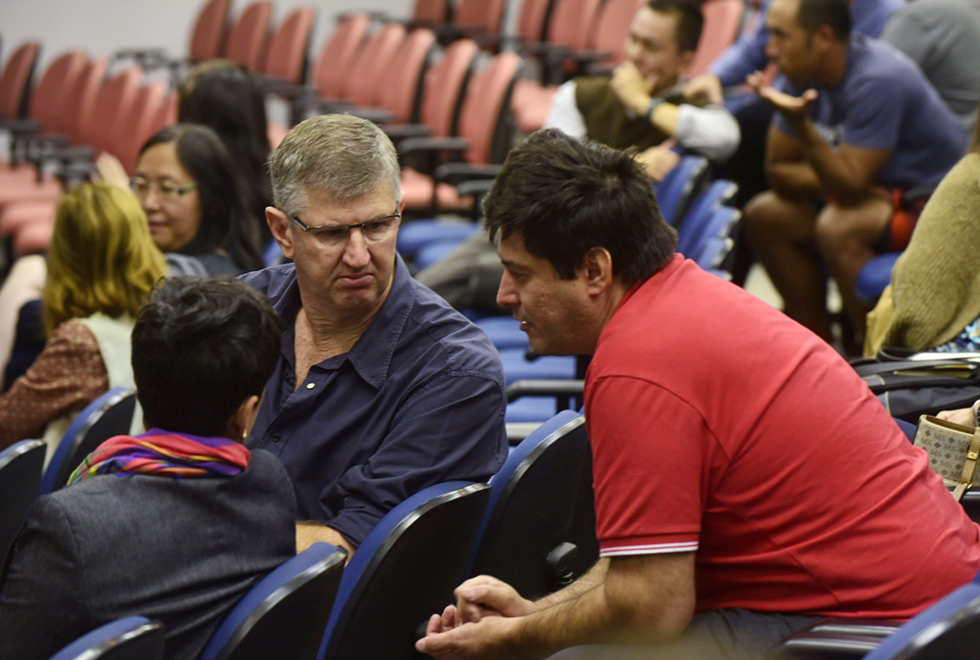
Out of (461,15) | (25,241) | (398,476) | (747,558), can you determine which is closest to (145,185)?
(398,476)

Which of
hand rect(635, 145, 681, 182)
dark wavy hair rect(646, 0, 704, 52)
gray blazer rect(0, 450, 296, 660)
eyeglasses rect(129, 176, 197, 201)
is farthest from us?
dark wavy hair rect(646, 0, 704, 52)

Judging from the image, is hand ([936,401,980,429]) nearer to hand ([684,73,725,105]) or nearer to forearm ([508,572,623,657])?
forearm ([508,572,623,657])

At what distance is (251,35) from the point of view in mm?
7953

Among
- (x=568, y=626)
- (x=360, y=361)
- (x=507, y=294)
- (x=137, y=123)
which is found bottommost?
(x=137, y=123)

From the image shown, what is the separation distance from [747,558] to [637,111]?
252cm

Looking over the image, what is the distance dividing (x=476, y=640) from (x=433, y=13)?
7244 millimetres

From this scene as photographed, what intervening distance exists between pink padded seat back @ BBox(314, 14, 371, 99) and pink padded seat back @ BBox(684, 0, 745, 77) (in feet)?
7.69

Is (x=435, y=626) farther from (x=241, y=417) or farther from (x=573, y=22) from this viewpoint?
(x=573, y=22)

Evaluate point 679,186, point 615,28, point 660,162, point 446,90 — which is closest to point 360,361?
point 679,186

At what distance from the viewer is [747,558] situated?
4.78ft

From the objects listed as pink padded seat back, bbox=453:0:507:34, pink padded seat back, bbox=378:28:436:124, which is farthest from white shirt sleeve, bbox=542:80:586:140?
pink padded seat back, bbox=453:0:507:34

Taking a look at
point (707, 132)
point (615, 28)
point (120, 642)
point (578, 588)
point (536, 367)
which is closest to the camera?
point (120, 642)

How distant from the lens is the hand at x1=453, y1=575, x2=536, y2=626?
1.52 metres

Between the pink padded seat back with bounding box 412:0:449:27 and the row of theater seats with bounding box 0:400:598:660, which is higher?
the row of theater seats with bounding box 0:400:598:660
